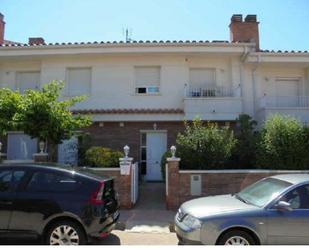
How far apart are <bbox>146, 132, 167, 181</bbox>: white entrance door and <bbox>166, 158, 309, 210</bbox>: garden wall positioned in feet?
16.8

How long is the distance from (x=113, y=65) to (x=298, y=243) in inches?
486

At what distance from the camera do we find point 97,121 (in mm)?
16078

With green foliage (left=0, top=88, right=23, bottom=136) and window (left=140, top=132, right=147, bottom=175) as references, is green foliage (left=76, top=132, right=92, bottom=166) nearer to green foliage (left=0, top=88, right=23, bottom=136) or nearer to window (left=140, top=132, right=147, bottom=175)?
window (left=140, top=132, right=147, bottom=175)

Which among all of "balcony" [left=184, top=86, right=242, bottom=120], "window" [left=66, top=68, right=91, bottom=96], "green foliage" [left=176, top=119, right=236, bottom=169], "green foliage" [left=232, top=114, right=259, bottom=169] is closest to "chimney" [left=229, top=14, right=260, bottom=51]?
"balcony" [left=184, top=86, right=242, bottom=120]

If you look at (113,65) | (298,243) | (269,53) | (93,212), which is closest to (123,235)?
(93,212)

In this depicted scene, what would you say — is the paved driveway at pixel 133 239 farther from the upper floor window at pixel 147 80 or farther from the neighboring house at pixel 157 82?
the upper floor window at pixel 147 80

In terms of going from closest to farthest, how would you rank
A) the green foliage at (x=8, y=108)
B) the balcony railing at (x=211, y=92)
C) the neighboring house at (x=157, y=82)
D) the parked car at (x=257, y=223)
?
1. the parked car at (x=257, y=223)
2. the green foliage at (x=8, y=108)
3. the neighboring house at (x=157, y=82)
4. the balcony railing at (x=211, y=92)

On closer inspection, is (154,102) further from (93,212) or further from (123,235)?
(93,212)

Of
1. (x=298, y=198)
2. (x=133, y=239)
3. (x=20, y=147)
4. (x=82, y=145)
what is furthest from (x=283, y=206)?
(x=20, y=147)

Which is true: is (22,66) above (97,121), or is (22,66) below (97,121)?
above

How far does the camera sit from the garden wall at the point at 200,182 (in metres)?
11.0

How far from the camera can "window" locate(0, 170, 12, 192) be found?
6.79 m

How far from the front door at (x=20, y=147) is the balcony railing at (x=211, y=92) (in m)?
7.32

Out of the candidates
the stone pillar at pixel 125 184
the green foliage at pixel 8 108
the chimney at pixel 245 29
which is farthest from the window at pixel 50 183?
the chimney at pixel 245 29
